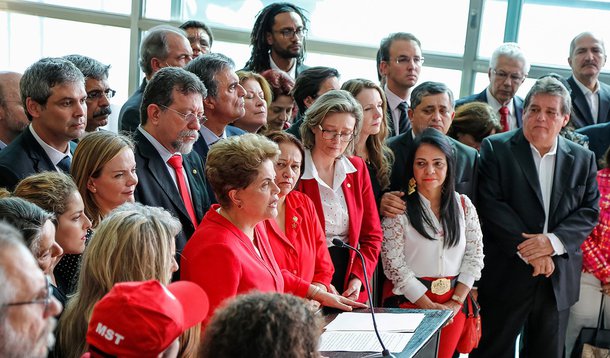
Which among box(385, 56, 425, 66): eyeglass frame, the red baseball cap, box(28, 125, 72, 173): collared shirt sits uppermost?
box(385, 56, 425, 66): eyeglass frame

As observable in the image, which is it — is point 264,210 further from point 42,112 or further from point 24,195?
point 42,112

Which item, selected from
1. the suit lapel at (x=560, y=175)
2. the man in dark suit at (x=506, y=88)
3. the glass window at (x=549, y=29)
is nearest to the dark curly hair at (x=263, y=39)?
Result: the man in dark suit at (x=506, y=88)

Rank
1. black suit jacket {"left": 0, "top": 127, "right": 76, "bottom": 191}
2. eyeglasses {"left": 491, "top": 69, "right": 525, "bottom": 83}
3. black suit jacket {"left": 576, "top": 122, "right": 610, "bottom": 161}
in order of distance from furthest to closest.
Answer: eyeglasses {"left": 491, "top": 69, "right": 525, "bottom": 83} → black suit jacket {"left": 576, "top": 122, "right": 610, "bottom": 161} → black suit jacket {"left": 0, "top": 127, "right": 76, "bottom": 191}

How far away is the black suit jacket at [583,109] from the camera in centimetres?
525

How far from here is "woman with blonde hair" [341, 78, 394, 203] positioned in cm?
400

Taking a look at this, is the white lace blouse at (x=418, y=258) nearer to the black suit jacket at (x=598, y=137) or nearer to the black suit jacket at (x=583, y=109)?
the black suit jacket at (x=598, y=137)

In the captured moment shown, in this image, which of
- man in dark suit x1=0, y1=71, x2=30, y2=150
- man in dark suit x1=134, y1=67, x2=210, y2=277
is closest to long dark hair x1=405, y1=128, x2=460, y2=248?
man in dark suit x1=134, y1=67, x2=210, y2=277

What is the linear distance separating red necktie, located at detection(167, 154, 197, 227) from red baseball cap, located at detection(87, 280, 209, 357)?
162cm

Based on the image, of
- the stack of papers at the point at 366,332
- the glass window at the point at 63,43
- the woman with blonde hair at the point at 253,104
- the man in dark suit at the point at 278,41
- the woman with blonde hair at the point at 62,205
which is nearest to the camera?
the woman with blonde hair at the point at 62,205

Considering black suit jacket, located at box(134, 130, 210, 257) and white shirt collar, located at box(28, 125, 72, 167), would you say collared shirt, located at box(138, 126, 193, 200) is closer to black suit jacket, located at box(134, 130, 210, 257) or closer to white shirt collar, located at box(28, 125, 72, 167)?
black suit jacket, located at box(134, 130, 210, 257)

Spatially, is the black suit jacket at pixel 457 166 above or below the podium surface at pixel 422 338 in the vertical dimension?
above

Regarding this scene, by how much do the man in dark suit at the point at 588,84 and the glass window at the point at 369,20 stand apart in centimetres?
135

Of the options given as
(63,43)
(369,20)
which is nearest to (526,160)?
(369,20)

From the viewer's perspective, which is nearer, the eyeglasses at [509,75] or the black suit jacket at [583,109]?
the eyeglasses at [509,75]
